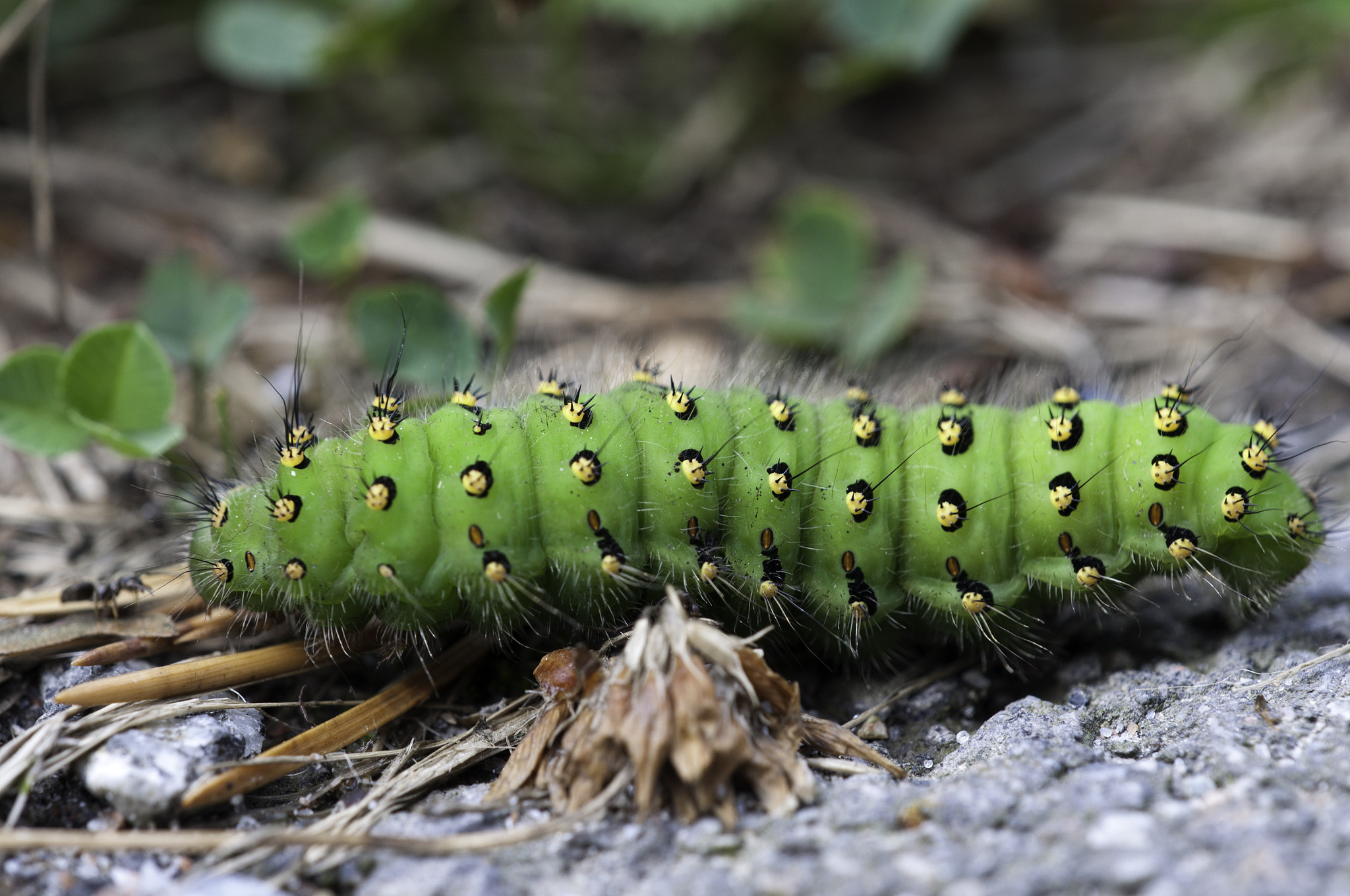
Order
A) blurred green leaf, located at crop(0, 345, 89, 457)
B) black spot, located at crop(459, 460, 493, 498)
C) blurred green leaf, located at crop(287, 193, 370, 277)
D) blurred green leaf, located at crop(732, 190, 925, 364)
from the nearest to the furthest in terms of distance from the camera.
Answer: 1. black spot, located at crop(459, 460, 493, 498)
2. blurred green leaf, located at crop(0, 345, 89, 457)
3. blurred green leaf, located at crop(287, 193, 370, 277)
4. blurred green leaf, located at crop(732, 190, 925, 364)

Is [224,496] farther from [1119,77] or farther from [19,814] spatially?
[1119,77]

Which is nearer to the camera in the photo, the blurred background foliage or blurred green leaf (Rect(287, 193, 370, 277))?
blurred green leaf (Rect(287, 193, 370, 277))

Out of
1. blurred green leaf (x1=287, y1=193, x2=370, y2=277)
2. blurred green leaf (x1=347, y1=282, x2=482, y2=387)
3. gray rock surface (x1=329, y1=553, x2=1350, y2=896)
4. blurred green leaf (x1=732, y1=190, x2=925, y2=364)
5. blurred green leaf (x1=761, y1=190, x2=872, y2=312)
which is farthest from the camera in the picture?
blurred green leaf (x1=761, y1=190, x2=872, y2=312)

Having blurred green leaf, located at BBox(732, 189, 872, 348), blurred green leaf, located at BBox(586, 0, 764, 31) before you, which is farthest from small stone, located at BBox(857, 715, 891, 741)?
blurred green leaf, located at BBox(586, 0, 764, 31)

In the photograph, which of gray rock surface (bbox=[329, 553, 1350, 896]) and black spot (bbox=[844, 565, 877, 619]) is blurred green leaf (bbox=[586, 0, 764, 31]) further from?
gray rock surface (bbox=[329, 553, 1350, 896])

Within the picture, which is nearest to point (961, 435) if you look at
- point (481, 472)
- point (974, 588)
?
point (974, 588)

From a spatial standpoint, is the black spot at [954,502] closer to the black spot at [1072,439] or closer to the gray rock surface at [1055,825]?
the black spot at [1072,439]

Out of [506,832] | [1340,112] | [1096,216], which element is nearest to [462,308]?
[506,832]
